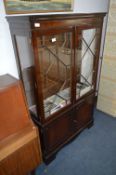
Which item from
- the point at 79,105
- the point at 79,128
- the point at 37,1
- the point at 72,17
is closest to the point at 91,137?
the point at 79,128

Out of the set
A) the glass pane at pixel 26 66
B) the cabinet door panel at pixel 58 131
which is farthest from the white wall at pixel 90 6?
the cabinet door panel at pixel 58 131

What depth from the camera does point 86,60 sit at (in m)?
1.90

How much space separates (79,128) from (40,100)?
0.95 m

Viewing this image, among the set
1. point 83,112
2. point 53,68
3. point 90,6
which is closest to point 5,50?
point 53,68

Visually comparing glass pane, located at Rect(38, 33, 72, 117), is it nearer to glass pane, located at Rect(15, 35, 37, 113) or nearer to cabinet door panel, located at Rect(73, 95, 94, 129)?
glass pane, located at Rect(15, 35, 37, 113)

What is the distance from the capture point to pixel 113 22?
2.07 metres

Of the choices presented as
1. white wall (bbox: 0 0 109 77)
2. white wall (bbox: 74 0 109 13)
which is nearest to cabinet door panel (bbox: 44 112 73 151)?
white wall (bbox: 0 0 109 77)

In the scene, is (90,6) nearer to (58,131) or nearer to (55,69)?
(55,69)

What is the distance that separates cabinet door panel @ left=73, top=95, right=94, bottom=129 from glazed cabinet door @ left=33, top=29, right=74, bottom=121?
25 centimetres

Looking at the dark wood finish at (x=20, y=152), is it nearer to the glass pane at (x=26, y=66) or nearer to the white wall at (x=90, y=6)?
the glass pane at (x=26, y=66)

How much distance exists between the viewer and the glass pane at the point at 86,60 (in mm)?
1667

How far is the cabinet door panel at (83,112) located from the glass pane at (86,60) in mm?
133

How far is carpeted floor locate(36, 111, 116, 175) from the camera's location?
67.9 inches

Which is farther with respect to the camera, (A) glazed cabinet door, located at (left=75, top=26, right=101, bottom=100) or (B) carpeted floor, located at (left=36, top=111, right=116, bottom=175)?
(B) carpeted floor, located at (left=36, top=111, right=116, bottom=175)
